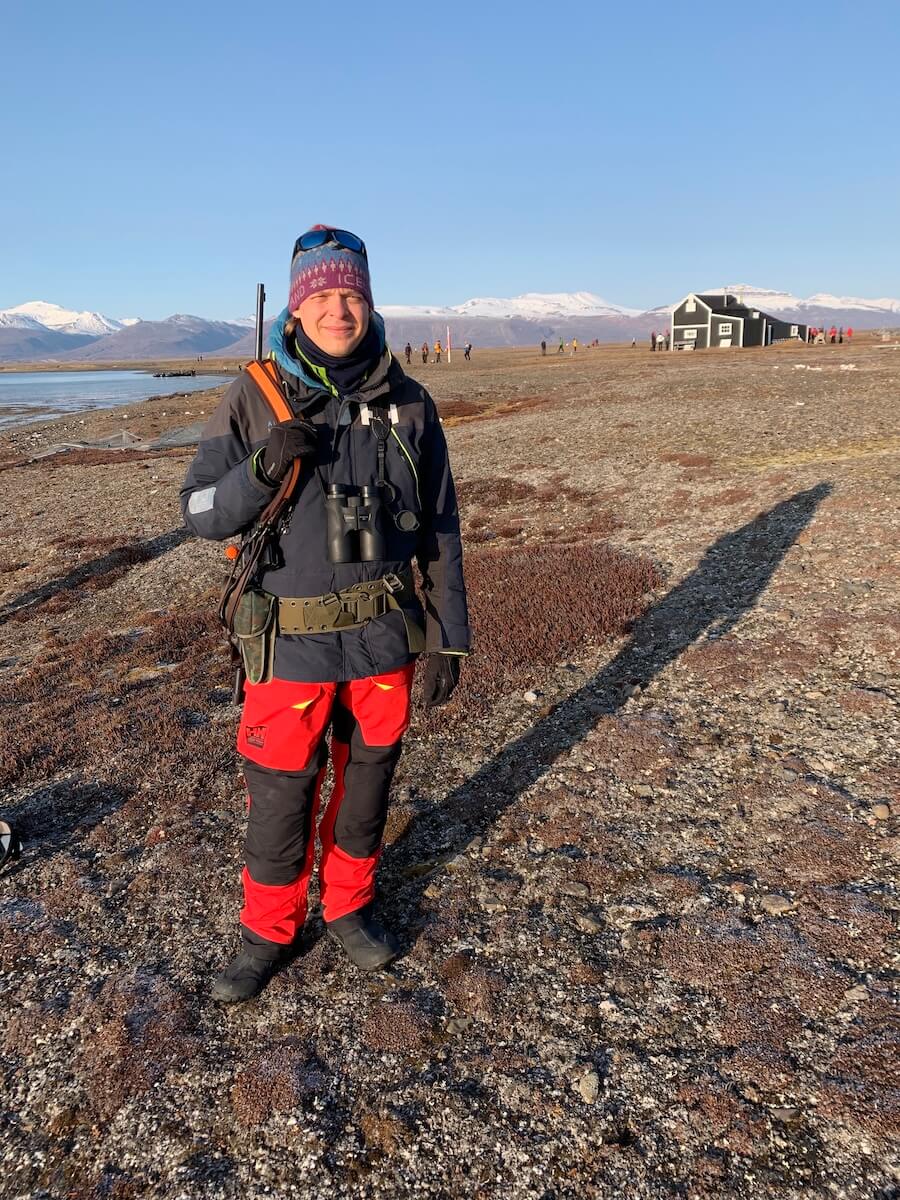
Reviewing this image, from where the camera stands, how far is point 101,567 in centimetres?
1534

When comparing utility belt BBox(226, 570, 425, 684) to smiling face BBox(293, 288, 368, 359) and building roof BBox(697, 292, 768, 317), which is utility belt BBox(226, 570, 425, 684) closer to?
smiling face BBox(293, 288, 368, 359)

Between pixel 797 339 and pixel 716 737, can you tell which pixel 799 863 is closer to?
pixel 716 737

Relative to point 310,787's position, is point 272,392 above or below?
above

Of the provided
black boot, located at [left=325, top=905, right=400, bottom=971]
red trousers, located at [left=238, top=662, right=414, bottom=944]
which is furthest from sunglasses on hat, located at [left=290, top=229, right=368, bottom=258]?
black boot, located at [left=325, top=905, right=400, bottom=971]

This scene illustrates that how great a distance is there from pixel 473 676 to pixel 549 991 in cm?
453

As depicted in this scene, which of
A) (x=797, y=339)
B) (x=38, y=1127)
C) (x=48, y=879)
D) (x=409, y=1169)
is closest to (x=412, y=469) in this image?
(x=409, y=1169)

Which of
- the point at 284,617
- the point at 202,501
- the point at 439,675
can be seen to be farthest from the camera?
the point at 439,675

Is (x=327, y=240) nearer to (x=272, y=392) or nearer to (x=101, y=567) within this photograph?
(x=272, y=392)

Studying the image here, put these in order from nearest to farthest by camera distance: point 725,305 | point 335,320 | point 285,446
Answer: point 285,446
point 335,320
point 725,305

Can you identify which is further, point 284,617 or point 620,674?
point 620,674

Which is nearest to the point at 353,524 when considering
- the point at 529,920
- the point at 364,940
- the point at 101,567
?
the point at 364,940

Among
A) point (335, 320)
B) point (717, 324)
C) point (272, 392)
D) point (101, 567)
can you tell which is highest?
point (717, 324)

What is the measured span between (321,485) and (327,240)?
4.15 ft

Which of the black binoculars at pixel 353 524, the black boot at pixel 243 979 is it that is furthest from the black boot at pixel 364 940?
the black binoculars at pixel 353 524
